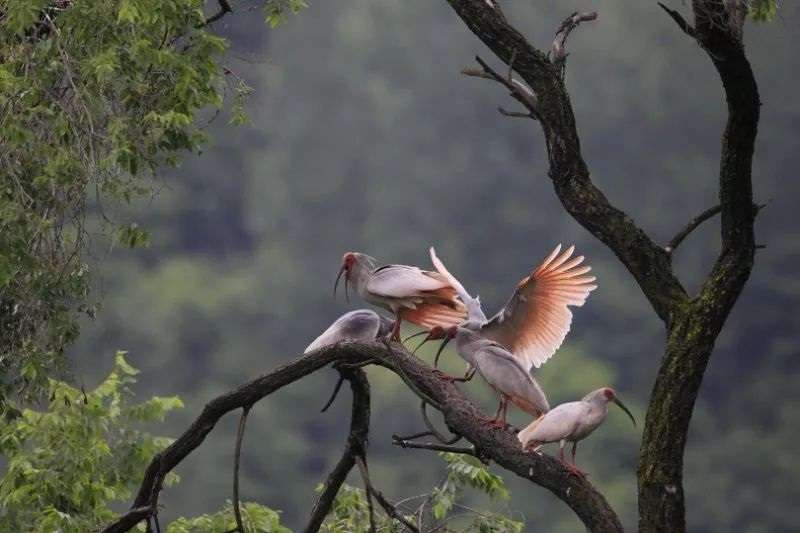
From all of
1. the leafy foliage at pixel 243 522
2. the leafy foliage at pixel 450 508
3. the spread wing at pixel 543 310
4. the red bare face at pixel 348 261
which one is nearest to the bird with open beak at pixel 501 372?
the spread wing at pixel 543 310

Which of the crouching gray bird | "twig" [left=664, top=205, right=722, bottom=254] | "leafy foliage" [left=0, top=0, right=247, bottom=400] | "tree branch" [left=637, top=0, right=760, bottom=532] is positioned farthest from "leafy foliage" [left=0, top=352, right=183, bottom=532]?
"tree branch" [left=637, top=0, right=760, bottom=532]

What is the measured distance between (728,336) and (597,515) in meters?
8.30

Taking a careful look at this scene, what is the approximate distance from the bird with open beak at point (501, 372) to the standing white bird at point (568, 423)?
0.07m

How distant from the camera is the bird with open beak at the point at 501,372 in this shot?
3504 mm

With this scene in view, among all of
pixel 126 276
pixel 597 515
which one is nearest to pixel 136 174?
pixel 597 515

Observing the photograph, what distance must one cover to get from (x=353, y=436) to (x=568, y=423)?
68cm

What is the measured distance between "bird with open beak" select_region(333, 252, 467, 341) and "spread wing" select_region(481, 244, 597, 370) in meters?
0.15

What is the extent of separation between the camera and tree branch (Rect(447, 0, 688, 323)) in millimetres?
3371

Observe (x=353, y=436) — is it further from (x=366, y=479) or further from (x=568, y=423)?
(x=568, y=423)

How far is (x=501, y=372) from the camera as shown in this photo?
3.51 meters

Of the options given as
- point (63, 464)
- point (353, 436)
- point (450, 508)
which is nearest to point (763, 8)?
point (353, 436)

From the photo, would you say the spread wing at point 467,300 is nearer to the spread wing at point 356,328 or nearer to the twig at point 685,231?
the spread wing at point 356,328

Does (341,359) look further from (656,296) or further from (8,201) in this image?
(8,201)

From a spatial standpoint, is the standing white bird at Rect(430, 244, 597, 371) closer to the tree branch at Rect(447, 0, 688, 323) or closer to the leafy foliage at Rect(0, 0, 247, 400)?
the tree branch at Rect(447, 0, 688, 323)
